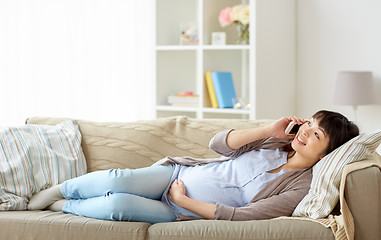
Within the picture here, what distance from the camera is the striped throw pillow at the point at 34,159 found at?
250 cm

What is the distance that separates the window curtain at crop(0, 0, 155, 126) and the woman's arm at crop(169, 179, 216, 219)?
84.9 inches

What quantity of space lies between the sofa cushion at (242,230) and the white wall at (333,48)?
2.31m

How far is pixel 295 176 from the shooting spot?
229 cm

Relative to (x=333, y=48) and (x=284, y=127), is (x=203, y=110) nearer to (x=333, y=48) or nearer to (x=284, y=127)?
(x=333, y=48)

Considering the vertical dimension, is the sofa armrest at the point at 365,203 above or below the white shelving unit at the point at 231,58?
below

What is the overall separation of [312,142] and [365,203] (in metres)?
0.34

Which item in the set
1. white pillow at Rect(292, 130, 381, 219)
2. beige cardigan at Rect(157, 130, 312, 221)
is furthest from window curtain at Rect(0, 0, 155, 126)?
white pillow at Rect(292, 130, 381, 219)

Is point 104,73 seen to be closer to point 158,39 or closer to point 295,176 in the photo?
point 158,39

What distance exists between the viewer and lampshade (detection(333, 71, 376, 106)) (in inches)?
154

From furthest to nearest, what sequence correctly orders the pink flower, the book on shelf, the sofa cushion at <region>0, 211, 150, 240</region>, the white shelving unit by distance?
1. the book on shelf
2. the pink flower
3. the white shelving unit
4. the sofa cushion at <region>0, 211, 150, 240</region>

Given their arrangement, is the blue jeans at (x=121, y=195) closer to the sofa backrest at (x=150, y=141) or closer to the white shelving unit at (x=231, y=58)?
the sofa backrest at (x=150, y=141)

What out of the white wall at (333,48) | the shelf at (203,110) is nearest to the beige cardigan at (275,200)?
the shelf at (203,110)

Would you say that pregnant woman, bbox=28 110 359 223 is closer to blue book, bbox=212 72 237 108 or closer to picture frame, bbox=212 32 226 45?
blue book, bbox=212 72 237 108

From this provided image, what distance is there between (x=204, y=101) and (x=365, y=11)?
52.4 inches
